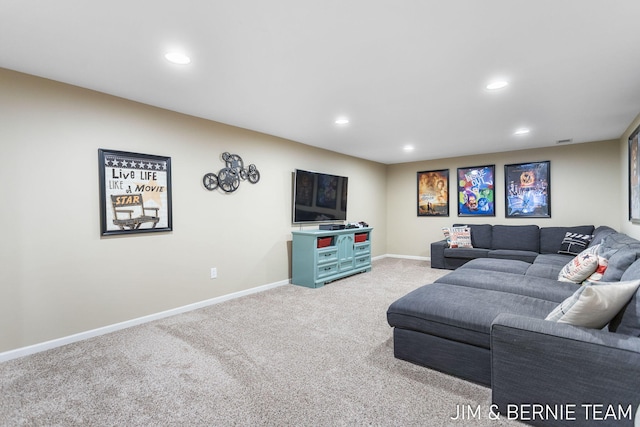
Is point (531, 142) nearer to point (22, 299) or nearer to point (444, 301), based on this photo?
point (444, 301)

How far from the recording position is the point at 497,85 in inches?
107

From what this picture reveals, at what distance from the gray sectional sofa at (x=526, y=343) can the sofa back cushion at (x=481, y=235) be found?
2.69m

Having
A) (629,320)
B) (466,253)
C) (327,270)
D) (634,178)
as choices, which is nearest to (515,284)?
(629,320)

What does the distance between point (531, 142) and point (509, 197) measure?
1132 millimetres

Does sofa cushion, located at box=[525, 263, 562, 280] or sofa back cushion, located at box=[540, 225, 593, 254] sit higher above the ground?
sofa back cushion, located at box=[540, 225, 593, 254]

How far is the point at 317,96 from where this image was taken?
2.99 metres

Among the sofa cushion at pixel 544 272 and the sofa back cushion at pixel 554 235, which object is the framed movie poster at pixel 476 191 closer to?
the sofa back cushion at pixel 554 235

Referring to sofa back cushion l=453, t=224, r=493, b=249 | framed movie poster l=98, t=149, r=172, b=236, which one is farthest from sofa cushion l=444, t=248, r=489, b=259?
framed movie poster l=98, t=149, r=172, b=236

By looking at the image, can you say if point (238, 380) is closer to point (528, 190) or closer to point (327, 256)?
point (327, 256)

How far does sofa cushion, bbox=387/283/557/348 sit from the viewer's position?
6.47 feet

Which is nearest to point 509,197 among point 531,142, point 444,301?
point 531,142

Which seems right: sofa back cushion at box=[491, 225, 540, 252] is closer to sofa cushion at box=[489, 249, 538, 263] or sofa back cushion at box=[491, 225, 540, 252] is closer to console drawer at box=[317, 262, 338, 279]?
sofa cushion at box=[489, 249, 538, 263]

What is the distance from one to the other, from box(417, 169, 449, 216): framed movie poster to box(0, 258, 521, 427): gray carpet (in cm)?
411

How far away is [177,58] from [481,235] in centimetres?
556
